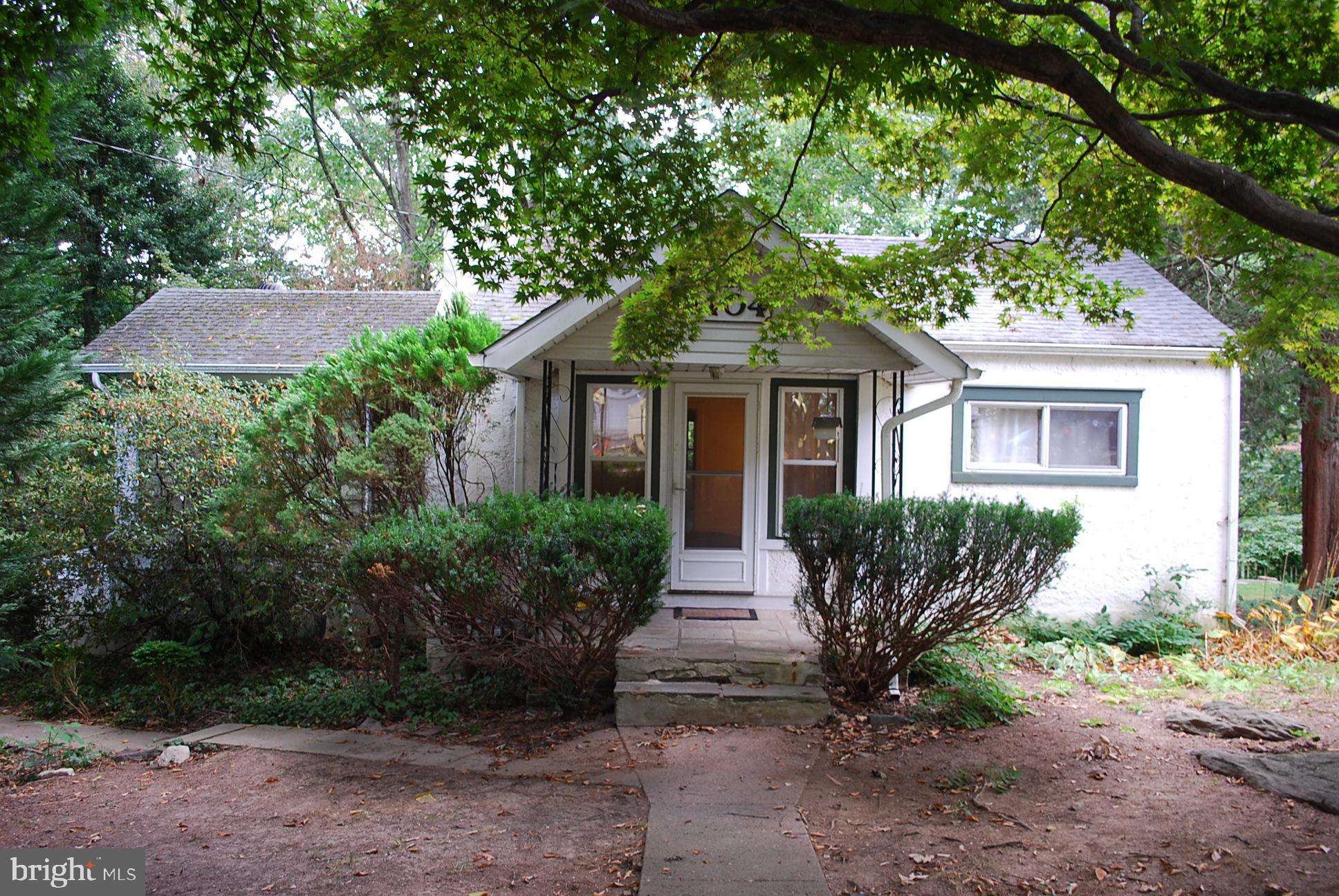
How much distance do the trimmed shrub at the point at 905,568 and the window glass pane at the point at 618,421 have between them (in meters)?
2.72

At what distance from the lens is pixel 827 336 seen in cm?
801

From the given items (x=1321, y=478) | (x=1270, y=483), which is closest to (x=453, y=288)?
(x=1321, y=478)

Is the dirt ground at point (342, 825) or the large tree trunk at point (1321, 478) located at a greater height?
the large tree trunk at point (1321, 478)

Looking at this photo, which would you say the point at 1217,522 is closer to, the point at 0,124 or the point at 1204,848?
the point at 1204,848

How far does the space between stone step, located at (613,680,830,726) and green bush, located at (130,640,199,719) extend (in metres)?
4.23

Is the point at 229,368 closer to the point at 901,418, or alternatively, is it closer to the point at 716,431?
the point at 716,431

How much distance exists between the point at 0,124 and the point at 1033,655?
942cm

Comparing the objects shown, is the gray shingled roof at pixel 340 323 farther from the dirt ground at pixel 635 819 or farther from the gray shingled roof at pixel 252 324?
the dirt ground at pixel 635 819

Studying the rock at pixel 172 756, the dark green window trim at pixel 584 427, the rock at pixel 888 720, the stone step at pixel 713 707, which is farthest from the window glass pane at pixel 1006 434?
the rock at pixel 172 756

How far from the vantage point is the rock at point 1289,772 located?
4.96 meters

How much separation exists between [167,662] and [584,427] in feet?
14.7

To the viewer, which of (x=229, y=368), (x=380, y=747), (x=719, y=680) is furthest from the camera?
(x=229, y=368)

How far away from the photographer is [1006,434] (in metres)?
10.2

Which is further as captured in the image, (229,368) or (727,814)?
(229,368)
